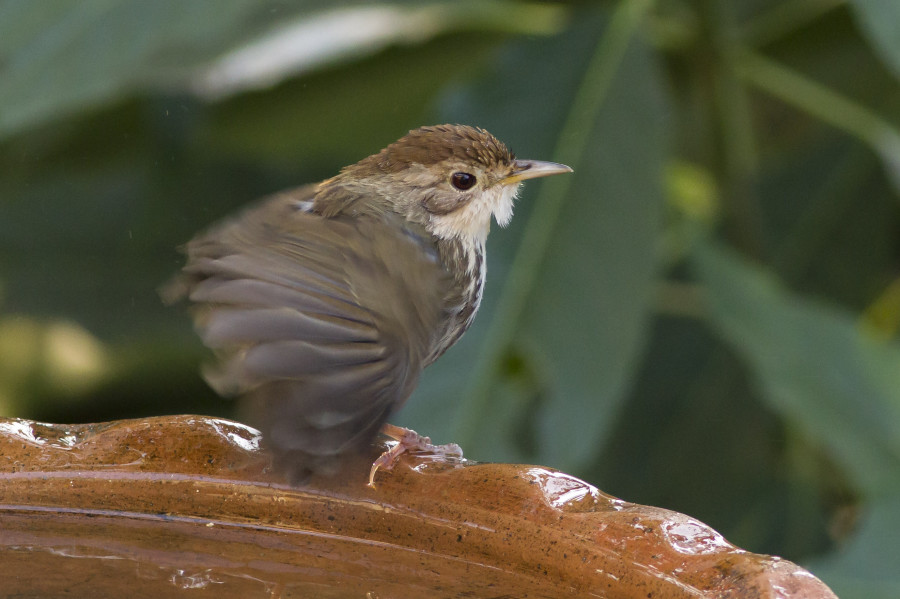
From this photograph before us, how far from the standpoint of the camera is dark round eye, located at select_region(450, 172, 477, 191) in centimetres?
213

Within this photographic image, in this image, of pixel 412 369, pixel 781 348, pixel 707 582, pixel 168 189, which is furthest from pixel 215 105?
pixel 707 582

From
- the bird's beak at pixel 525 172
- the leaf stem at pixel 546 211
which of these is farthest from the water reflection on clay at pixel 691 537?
the leaf stem at pixel 546 211

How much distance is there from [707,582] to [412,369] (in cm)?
53

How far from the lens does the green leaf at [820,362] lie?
3.03 m

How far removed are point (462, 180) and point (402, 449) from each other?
1.81 feet

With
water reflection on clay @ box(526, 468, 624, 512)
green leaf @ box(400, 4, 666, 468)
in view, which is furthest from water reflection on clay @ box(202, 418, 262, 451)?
green leaf @ box(400, 4, 666, 468)

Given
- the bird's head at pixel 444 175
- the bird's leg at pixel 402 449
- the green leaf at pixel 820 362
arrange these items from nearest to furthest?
1. the bird's leg at pixel 402 449
2. the bird's head at pixel 444 175
3. the green leaf at pixel 820 362

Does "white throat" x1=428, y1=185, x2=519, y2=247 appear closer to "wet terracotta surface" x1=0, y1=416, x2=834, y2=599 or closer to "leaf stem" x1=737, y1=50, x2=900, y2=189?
"wet terracotta surface" x1=0, y1=416, x2=834, y2=599

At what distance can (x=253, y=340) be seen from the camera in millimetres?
1559

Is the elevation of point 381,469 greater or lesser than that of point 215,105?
lesser

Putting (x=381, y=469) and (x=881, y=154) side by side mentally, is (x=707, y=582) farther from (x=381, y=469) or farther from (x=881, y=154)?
(x=881, y=154)

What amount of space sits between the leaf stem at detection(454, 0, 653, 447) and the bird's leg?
58 centimetres

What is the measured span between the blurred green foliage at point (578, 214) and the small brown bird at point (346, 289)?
644 mm

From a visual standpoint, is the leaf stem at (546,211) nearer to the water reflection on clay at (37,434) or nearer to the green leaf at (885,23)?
the green leaf at (885,23)
